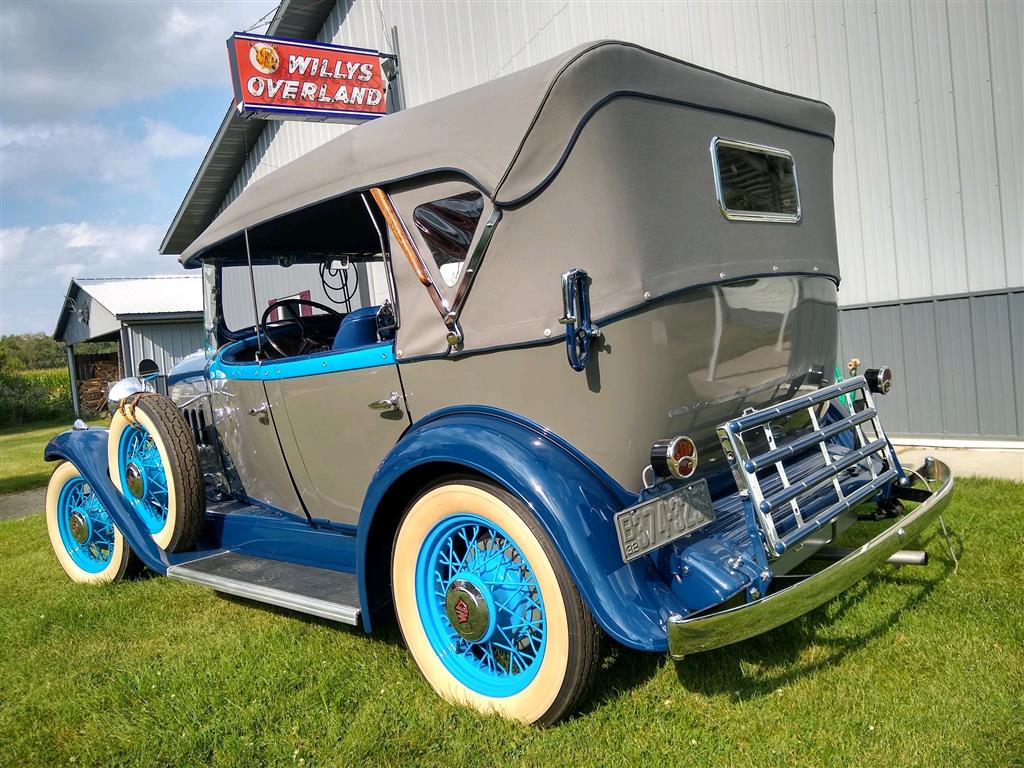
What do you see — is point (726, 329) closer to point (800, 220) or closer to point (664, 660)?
point (800, 220)

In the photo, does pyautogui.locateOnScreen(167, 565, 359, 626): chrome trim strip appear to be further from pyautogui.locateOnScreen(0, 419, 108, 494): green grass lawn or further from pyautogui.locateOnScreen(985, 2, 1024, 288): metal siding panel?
pyautogui.locateOnScreen(0, 419, 108, 494): green grass lawn

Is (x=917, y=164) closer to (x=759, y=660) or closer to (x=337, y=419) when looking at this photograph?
(x=759, y=660)

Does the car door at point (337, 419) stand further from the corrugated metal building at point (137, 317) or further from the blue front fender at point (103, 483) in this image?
the corrugated metal building at point (137, 317)

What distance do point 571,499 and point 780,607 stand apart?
73cm

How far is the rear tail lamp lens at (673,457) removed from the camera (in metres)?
2.67

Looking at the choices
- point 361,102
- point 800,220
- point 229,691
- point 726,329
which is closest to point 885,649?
point 726,329

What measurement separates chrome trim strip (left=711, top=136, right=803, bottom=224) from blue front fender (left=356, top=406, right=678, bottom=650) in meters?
1.15

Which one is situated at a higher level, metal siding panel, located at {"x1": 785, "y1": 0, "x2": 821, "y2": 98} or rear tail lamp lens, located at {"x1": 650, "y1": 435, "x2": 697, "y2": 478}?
metal siding panel, located at {"x1": 785, "y1": 0, "x2": 821, "y2": 98}

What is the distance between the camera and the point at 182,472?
4.18m

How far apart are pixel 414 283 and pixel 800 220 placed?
1.75m

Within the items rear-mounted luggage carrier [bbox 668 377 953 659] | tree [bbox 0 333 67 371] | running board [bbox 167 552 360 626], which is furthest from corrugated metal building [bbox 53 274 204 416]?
tree [bbox 0 333 67 371]

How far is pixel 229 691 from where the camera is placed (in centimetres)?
331

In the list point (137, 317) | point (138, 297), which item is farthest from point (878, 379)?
point (138, 297)

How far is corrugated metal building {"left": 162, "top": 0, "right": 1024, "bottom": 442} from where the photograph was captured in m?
6.42
